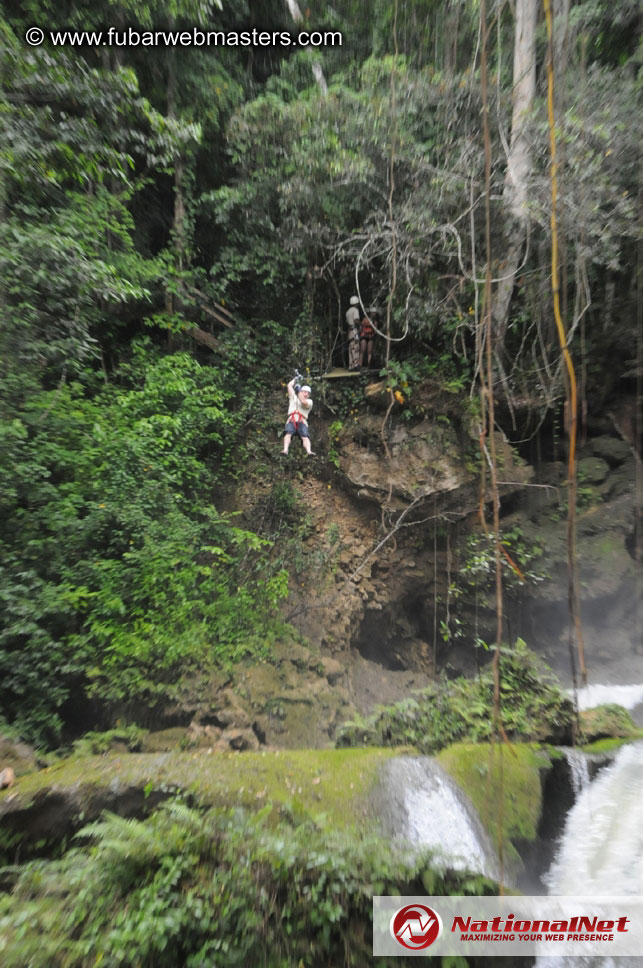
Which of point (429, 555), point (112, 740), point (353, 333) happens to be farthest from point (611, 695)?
point (353, 333)

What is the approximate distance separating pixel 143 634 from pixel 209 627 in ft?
3.51

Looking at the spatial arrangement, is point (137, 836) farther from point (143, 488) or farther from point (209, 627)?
point (143, 488)

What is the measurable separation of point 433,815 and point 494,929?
1.39 metres

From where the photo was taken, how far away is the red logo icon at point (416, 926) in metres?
2.68

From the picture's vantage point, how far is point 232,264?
872cm

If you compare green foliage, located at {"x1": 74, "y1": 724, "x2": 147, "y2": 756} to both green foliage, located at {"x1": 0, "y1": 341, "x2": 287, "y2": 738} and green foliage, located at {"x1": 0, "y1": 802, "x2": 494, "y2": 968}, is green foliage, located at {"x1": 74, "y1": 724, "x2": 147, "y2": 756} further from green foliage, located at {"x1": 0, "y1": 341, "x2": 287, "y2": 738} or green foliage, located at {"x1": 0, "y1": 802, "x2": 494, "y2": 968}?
green foliage, located at {"x1": 0, "y1": 802, "x2": 494, "y2": 968}

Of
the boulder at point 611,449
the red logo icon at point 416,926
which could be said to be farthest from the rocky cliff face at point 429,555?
the red logo icon at point 416,926

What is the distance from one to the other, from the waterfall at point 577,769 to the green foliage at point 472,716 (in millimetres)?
339

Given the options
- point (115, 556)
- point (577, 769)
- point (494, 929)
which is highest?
point (115, 556)

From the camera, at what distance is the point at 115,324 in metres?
8.38

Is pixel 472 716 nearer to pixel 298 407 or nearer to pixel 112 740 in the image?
pixel 112 740

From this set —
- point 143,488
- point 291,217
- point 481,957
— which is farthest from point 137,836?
point 291,217
